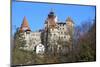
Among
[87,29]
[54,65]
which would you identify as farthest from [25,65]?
[87,29]

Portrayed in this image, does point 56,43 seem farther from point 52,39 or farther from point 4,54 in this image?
point 4,54

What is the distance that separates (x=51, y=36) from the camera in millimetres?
2414

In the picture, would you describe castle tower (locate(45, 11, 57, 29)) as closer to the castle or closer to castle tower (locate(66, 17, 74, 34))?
the castle

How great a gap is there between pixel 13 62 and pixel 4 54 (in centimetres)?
13

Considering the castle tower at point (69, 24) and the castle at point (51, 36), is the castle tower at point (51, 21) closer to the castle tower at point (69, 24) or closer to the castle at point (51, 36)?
the castle at point (51, 36)

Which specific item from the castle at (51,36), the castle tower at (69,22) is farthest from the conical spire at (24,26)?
the castle tower at (69,22)

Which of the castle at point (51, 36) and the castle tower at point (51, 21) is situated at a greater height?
the castle tower at point (51, 21)

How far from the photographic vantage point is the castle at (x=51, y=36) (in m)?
2.33

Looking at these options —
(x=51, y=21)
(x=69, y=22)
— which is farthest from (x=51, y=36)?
(x=69, y=22)

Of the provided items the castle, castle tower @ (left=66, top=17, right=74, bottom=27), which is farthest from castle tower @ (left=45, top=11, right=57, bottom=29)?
castle tower @ (left=66, top=17, right=74, bottom=27)

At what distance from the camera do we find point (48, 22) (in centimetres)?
240

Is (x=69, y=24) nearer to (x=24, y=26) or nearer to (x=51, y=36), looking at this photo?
(x=51, y=36)

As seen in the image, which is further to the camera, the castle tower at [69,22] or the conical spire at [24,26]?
the castle tower at [69,22]

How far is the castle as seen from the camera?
233 centimetres
